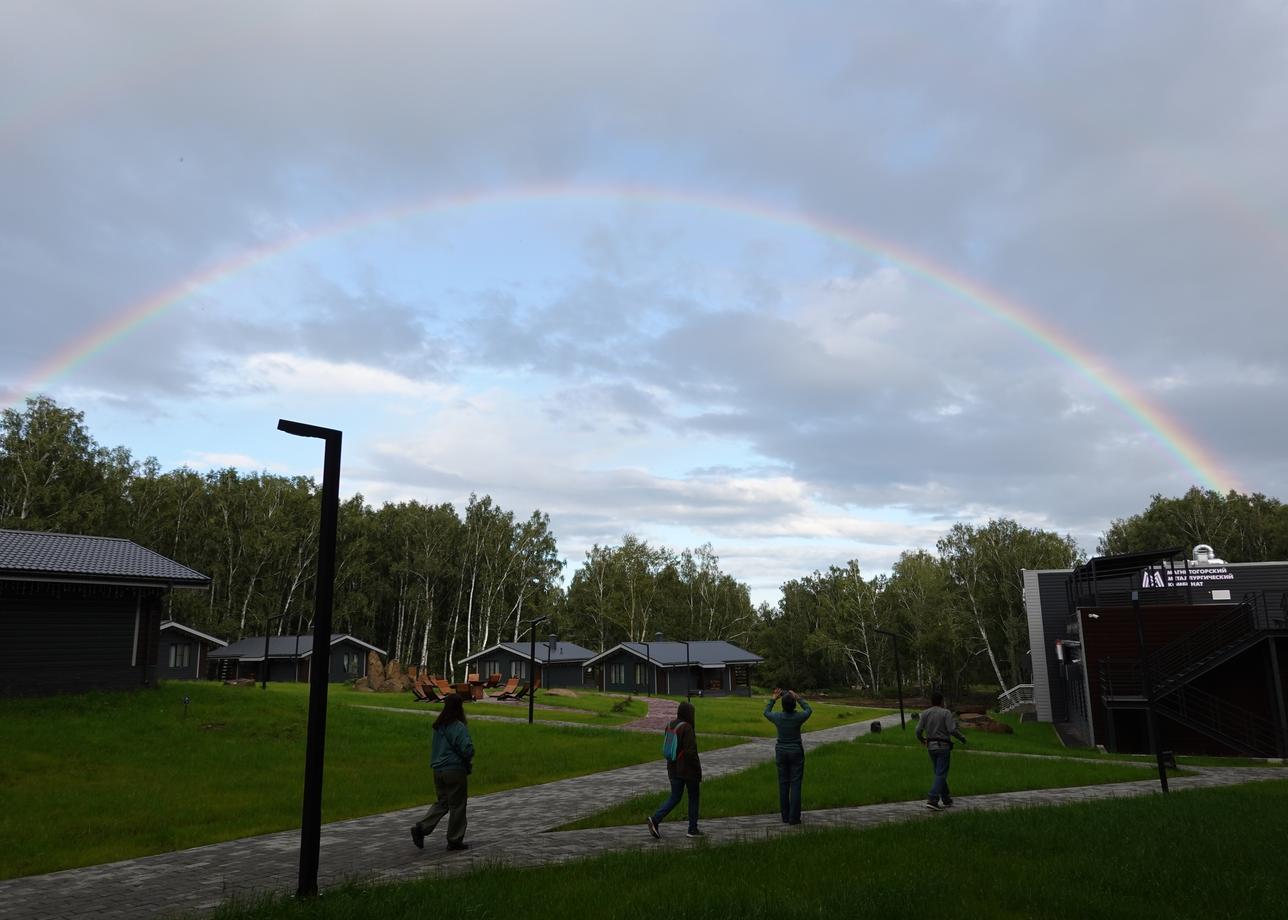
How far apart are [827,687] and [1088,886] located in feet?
259

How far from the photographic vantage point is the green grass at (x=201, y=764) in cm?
1252

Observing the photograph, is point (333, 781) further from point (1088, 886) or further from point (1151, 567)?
point (1151, 567)

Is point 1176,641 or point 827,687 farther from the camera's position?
point 827,687

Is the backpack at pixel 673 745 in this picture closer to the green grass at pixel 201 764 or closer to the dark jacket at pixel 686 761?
the dark jacket at pixel 686 761

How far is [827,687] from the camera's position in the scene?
8338 centimetres

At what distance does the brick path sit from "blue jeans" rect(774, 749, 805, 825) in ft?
0.75

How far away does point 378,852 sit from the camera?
10742mm

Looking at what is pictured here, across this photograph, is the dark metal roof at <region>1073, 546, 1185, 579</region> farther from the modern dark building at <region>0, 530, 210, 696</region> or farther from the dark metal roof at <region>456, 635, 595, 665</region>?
the dark metal roof at <region>456, 635, 595, 665</region>

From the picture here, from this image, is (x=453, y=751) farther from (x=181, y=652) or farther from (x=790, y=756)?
(x=181, y=652)

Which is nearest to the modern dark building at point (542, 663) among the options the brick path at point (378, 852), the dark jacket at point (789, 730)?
the brick path at point (378, 852)

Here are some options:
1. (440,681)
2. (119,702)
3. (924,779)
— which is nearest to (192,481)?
(440,681)

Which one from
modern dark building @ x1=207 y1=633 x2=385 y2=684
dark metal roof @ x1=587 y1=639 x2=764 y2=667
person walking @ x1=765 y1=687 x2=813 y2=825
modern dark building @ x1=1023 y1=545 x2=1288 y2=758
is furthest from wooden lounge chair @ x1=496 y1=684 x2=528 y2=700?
person walking @ x1=765 y1=687 x2=813 y2=825

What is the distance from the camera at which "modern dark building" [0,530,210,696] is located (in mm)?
23625

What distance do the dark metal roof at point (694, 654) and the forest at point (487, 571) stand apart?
11.9 metres
